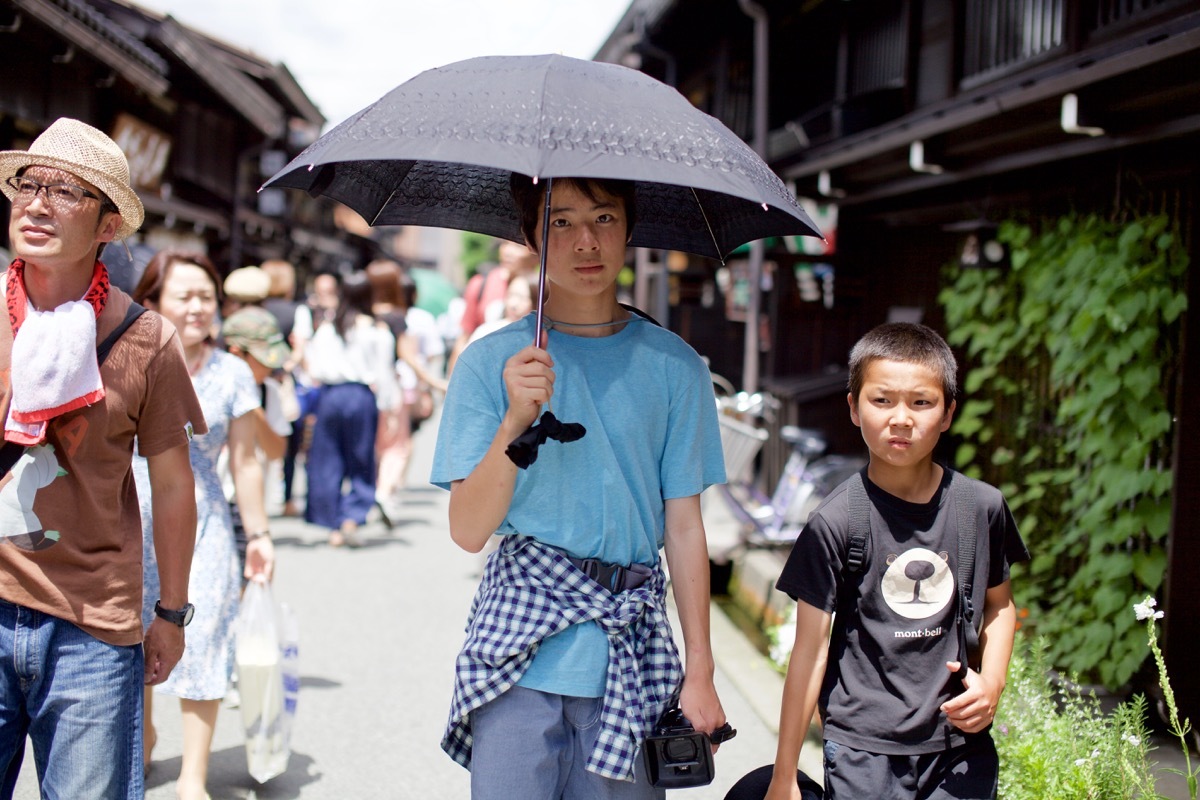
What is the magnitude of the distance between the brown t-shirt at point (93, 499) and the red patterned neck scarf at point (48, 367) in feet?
0.18

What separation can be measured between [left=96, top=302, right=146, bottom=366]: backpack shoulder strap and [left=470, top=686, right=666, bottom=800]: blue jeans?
3.85 ft

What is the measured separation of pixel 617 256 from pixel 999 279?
5062mm

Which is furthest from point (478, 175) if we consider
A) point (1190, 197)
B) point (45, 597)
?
point (1190, 197)

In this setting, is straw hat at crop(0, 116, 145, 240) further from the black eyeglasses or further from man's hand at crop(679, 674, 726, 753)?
man's hand at crop(679, 674, 726, 753)

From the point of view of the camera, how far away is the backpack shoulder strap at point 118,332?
2.56 m

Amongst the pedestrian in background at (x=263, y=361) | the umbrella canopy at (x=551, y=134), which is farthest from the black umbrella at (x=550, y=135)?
the pedestrian in background at (x=263, y=361)

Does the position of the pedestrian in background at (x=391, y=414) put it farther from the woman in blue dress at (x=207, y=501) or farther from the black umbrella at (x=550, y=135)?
the black umbrella at (x=550, y=135)

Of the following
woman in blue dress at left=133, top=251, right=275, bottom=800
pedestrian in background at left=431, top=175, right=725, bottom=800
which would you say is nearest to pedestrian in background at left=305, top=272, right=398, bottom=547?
woman in blue dress at left=133, top=251, right=275, bottom=800

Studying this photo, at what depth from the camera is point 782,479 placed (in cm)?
854

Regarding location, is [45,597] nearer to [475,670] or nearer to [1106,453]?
[475,670]

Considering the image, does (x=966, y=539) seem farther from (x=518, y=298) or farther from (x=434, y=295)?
(x=434, y=295)

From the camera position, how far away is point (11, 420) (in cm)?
242


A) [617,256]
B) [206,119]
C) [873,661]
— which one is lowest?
[873,661]

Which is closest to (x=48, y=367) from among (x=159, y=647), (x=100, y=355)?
(x=100, y=355)
